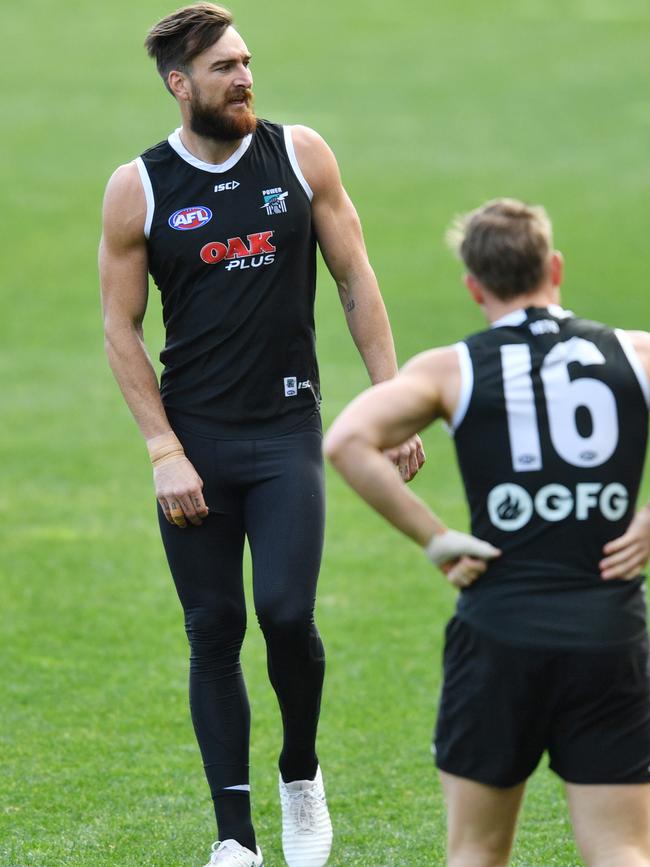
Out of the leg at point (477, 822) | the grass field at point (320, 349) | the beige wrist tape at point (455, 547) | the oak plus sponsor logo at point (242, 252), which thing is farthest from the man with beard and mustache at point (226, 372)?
the leg at point (477, 822)

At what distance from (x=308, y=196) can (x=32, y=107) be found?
24705 millimetres

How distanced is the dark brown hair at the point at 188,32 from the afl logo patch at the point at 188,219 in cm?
47

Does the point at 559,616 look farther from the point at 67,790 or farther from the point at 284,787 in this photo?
the point at 67,790

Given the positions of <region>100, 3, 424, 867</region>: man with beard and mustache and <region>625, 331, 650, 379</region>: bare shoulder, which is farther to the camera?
<region>100, 3, 424, 867</region>: man with beard and mustache

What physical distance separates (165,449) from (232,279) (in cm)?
59

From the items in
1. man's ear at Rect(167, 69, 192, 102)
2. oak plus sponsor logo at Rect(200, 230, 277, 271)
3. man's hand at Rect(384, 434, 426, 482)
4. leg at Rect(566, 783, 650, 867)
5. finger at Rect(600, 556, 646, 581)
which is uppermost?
man's ear at Rect(167, 69, 192, 102)

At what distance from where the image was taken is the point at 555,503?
3.38 metres

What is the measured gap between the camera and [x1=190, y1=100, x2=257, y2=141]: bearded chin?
469 cm

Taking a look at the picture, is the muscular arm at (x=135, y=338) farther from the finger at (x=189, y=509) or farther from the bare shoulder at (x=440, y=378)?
the bare shoulder at (x=440, y=378)

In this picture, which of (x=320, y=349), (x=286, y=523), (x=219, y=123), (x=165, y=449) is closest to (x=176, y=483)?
(x=165, y=449)

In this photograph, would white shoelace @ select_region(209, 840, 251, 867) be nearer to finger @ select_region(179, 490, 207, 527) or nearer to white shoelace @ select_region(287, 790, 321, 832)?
white shoelace @ select_region(287, 790, 321, 832)

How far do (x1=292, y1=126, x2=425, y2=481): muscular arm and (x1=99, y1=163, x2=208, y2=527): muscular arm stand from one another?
1.90 ft

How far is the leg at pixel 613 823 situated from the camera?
3340 millimetres

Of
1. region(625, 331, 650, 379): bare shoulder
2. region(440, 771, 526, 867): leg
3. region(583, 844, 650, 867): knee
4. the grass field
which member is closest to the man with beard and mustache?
the grass field
